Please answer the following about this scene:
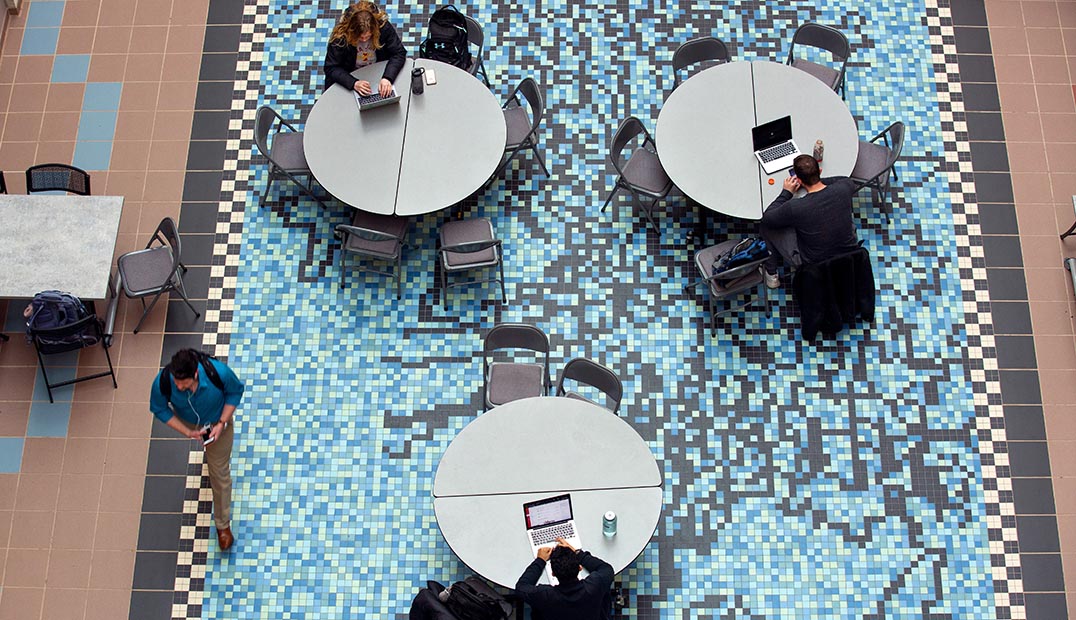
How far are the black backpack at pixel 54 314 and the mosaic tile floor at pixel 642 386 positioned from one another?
1236 mm

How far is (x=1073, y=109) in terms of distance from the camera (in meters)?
10.3

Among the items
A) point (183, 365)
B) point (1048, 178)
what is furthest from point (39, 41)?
point (1048, 178)

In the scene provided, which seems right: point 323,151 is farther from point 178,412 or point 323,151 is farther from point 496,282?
point 178,412

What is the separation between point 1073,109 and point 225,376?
26.9 feet

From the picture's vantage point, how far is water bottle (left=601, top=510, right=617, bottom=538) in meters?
7.56

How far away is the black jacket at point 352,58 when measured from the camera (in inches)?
372

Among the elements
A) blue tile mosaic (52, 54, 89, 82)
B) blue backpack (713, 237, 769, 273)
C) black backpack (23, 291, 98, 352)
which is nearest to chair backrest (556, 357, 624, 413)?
blue backpack (713, 237, 769, 273)

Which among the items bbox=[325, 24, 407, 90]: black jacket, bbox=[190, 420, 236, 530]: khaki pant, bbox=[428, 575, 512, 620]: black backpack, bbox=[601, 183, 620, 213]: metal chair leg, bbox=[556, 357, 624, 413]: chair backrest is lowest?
bbox=[428, 575, 512, 620]: black backpack

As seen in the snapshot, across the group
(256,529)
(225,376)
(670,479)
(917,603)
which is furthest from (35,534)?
(917,603)

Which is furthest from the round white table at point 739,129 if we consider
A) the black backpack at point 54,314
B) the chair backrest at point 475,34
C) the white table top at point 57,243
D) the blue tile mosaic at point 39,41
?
the blue tile mosaic at point 39,41

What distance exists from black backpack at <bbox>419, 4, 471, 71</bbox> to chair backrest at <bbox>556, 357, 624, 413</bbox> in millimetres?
3172

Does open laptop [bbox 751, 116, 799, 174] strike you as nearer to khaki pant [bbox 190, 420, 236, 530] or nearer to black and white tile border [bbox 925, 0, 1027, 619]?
black and white tile border [bbox 925, 0, 1027, 619]

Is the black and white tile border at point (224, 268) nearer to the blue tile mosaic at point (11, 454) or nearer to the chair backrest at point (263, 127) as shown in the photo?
the chair backrest at point (263, 127)

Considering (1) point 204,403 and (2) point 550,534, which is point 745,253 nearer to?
(2) point 550,534
